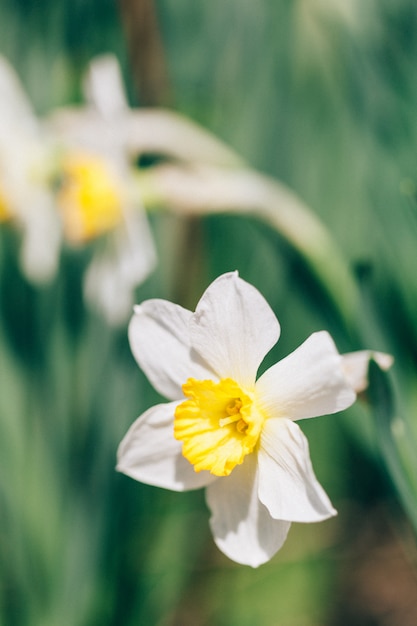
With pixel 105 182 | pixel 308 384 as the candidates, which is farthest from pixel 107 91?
pixel 308 384

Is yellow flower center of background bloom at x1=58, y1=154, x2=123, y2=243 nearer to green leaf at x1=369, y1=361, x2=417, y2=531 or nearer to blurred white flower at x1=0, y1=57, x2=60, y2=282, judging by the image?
Answer: blurred white flower at x1=0, y1=57, x2=60, y2=282

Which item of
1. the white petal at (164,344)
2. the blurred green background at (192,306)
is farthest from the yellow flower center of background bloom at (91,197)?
the white petal at (164,344)

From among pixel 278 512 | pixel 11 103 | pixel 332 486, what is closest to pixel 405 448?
pixel 278 512

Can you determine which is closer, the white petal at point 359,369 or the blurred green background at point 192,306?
the white petal at point 359,369

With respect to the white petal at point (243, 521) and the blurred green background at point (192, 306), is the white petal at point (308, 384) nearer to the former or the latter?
the white petal at point (243, 521)

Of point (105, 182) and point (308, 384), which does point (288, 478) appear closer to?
point (308, 384)

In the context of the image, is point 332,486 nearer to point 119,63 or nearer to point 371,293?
point 371,293
